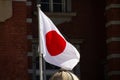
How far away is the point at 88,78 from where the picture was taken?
49.8 ft

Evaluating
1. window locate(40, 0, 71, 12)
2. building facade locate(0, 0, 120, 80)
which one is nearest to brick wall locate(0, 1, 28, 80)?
building facade locate(0, 0, 120, 80)

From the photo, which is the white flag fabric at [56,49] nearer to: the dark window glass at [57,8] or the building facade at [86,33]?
the building facade at [86,33]

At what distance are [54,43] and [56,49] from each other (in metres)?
0.15

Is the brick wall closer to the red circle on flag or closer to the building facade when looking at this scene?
the building facade

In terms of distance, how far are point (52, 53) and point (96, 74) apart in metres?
6.31

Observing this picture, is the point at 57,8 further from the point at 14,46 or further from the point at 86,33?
the point at 14,46

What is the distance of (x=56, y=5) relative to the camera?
51.0 ft

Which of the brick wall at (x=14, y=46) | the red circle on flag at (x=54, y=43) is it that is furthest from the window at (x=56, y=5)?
the red circle on flag at (x=54, y=43)

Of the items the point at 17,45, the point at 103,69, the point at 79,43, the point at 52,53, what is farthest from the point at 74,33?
the point at 52,53

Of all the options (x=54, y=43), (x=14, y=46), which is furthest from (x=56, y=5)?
(x=54, y=43)

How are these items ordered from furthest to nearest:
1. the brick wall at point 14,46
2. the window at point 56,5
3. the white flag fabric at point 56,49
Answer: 1. the window at point 56,5
2. the brick wall at point 14,46
3. the white flag fabric at point 56,49

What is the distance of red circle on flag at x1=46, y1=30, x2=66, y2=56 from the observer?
9016 mm

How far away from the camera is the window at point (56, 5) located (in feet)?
50.5

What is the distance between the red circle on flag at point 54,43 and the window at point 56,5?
6035 mm
